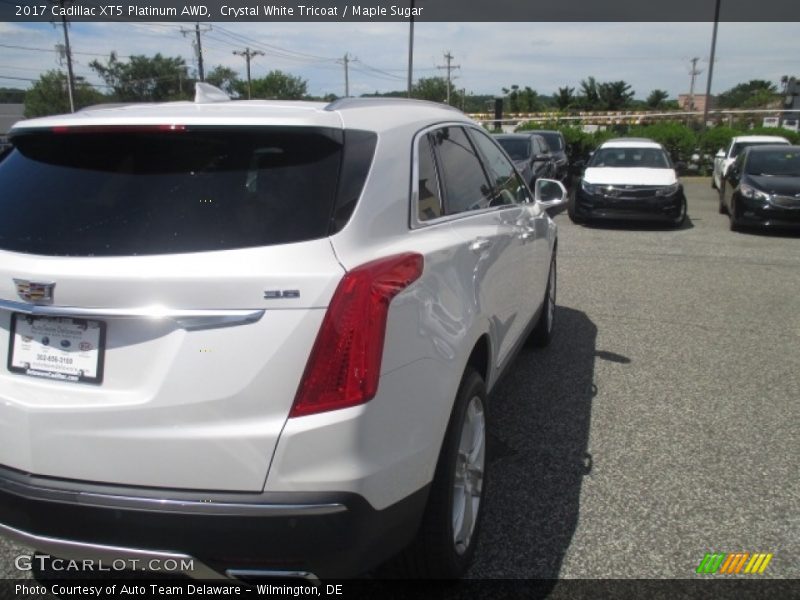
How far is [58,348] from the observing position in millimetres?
2014

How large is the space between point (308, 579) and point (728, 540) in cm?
192

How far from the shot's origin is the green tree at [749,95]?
8062 cm

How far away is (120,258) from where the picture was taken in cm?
195

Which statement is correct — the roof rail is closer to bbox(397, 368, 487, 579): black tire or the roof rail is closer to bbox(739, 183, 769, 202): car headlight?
bbox(397, 368, 487, 579): black tire

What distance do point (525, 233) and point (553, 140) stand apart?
1710 cm

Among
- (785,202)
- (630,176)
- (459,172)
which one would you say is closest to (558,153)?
(630,176)

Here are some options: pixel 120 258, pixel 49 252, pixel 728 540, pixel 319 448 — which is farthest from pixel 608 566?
pixel 49 252

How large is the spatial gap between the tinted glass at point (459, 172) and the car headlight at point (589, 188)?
947 centimetres

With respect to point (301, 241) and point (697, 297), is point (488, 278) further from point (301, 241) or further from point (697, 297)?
point (697, 297)

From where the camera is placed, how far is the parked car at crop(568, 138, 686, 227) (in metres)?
12.3

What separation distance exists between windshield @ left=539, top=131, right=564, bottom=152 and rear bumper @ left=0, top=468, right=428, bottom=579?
1869 cm

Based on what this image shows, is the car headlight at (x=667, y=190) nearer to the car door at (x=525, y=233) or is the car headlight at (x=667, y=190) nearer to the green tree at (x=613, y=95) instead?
the car door at (x=525, y=233)

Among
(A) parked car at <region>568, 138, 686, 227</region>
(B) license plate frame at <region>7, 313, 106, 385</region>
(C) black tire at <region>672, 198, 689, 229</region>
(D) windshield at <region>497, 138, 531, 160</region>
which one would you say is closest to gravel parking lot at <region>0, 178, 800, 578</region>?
(B) license plate frame at <region>7, 313, 106, 385</region>

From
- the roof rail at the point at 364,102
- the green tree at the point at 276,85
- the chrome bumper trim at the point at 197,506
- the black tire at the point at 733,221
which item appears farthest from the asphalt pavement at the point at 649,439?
the green tree at the point at 276,85
